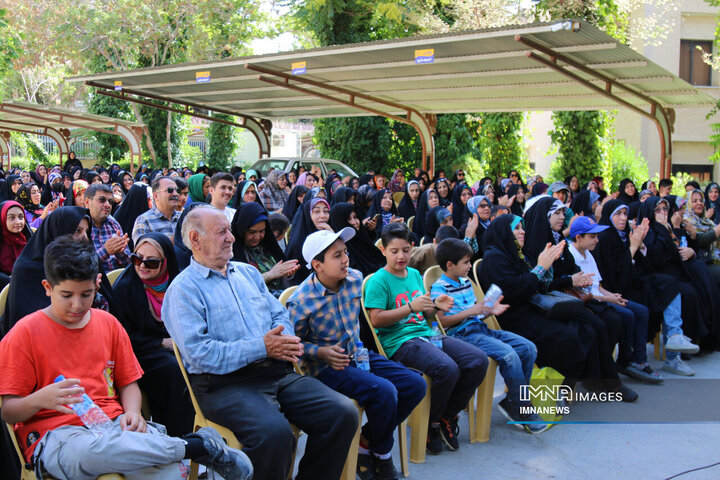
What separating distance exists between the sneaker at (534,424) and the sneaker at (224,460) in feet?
7.96

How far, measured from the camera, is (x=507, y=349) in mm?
4301

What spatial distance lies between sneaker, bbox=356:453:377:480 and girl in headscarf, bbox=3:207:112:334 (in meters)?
1.63

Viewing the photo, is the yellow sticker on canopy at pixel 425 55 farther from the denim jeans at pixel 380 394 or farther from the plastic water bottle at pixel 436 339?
the denim jeans at pixel 380 394

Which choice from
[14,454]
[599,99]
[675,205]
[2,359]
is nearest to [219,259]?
[2,359]

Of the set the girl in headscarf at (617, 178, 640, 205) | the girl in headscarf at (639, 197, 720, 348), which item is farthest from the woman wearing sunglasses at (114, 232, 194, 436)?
the girl in headscarf at (617, 178, 640, 205)

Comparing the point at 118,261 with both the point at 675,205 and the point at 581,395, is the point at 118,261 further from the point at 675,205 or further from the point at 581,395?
the point at 675,205

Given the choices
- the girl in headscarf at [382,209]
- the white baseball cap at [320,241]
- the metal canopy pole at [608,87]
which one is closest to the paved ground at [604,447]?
the white baseball cap at [320,241]

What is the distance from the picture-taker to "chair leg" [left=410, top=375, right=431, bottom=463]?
151 inches

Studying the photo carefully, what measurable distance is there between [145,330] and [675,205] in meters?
6.78

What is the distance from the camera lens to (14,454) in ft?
8.89

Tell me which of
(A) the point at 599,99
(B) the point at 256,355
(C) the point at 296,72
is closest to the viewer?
(B) the point at 256,355

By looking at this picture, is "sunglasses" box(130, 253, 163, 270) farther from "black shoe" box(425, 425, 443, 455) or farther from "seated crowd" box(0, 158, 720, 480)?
"black shoe" box(425, 425, 443, 455)

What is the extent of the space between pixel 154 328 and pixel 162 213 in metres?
2.34

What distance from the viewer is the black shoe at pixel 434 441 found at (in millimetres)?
3992
